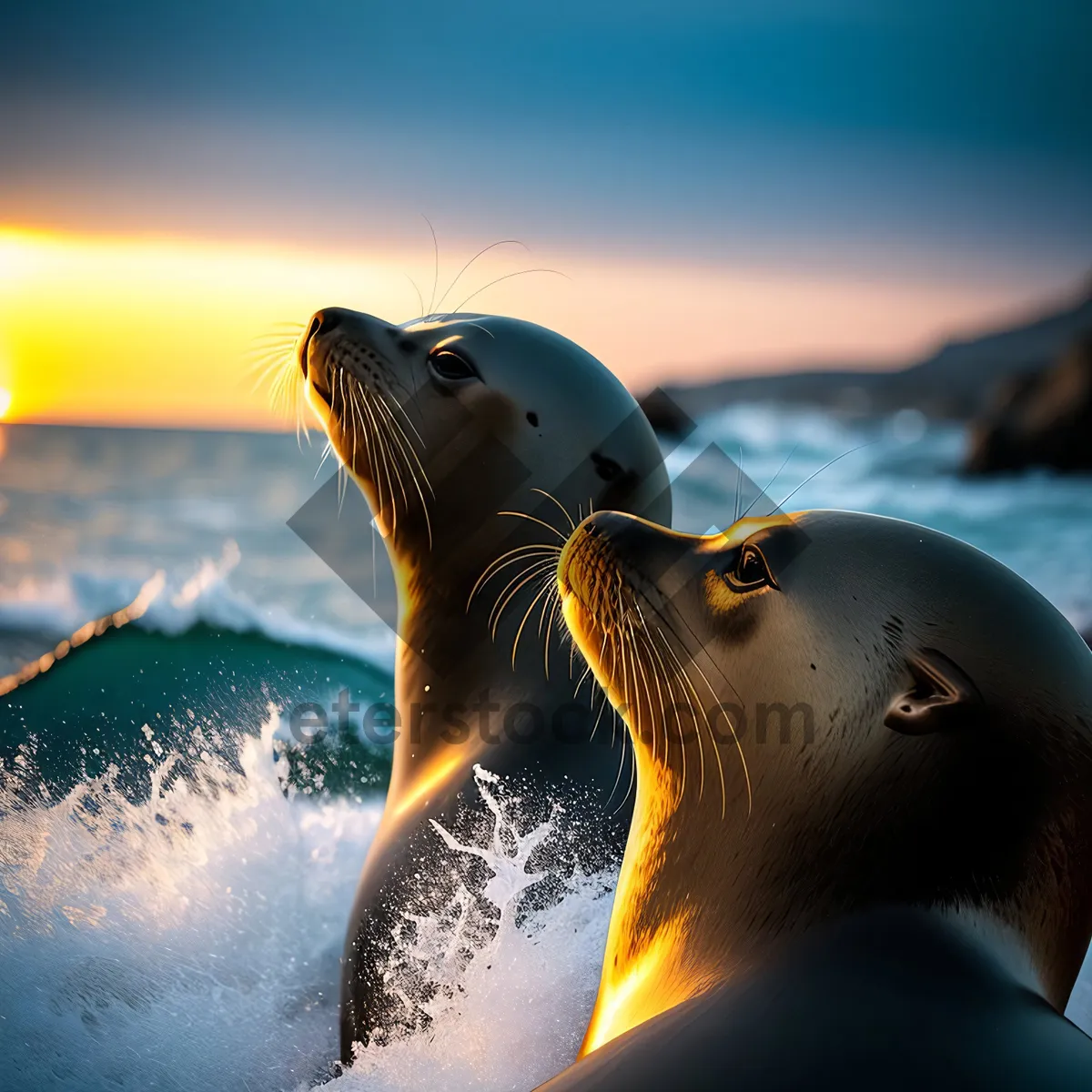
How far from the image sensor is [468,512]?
3.15 meters

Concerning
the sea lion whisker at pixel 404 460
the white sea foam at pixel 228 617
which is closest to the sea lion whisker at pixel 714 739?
the sea lion whisker at pixel 404 460

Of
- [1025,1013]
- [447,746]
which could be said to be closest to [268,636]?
[447,746]

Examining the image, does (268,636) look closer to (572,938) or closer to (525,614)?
(525,614)

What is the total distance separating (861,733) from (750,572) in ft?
1.06

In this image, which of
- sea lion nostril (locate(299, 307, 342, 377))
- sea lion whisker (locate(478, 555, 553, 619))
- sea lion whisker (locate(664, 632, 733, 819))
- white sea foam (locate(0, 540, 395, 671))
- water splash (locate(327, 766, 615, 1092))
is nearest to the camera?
sea lion whisker (locate(664, 632, 733, 819))

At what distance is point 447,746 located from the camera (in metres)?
3.20

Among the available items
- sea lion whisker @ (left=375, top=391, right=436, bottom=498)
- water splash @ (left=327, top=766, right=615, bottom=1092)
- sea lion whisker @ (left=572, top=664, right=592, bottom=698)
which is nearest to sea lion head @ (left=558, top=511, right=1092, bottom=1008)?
water splash @ (left=327, top=766, right=615, bottom=1092)

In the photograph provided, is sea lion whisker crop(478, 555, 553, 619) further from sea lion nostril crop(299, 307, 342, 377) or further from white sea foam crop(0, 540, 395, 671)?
white sea foam crop(0, 540, 395, 671)

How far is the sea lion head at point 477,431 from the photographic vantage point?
310 centimetres

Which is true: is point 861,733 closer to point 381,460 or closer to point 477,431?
point 477,431

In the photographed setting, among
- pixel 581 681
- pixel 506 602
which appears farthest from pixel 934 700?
pixel 506 602

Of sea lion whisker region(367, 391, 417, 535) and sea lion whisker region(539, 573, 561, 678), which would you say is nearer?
sea lion whisker region(539, 573, 561, 678)

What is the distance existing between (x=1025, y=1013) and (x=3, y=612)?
274 inches

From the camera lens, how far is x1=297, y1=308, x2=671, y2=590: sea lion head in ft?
10.2
